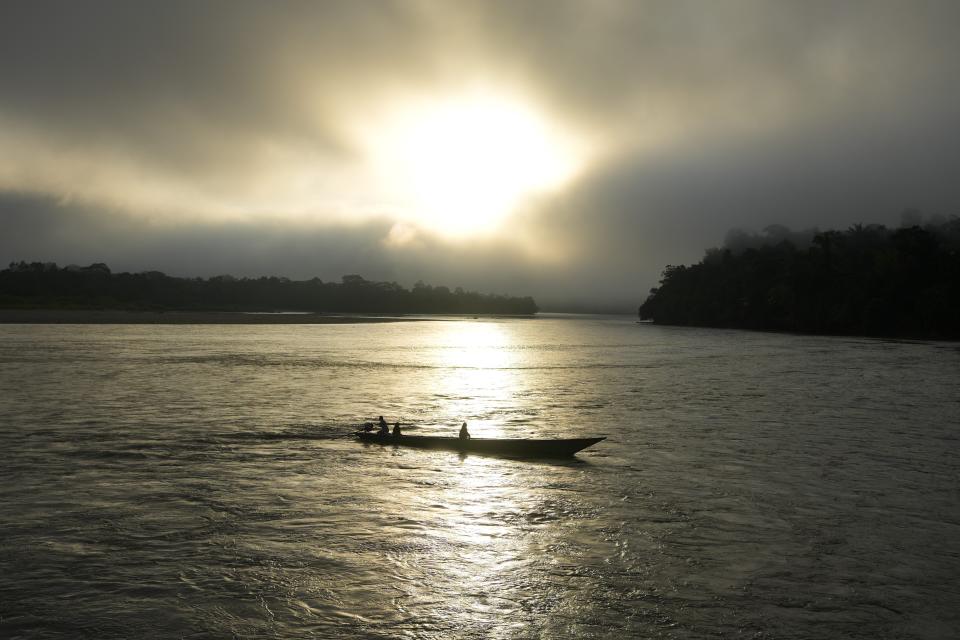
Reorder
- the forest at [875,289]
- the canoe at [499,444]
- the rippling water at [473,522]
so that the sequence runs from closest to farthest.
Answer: the rippling water at [473,522] → the canoe at [499,444] → the forest at [875,289]

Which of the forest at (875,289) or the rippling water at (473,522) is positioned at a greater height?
the forest at (875,289)

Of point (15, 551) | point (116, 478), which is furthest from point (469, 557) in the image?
point (116, 478)

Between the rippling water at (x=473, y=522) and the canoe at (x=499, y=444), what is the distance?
74 cm

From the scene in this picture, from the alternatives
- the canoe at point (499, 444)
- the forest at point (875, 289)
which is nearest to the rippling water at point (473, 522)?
the canoe at point (499, 444)

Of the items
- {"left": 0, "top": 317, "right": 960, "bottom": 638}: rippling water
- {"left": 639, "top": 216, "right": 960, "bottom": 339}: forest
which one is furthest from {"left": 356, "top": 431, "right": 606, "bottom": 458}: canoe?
{"left": 639, "top": 216, "right": 960, "bottom": 339}: forest

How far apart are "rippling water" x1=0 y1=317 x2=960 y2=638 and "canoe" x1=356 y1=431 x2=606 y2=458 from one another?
2.42 ft

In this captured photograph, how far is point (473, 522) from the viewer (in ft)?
69.1

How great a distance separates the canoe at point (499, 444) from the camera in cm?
3031

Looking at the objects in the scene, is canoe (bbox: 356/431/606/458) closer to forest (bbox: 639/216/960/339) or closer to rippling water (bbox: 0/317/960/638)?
rippling water (bbox: 0/317/960/638)

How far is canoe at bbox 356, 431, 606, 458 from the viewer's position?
30.3 metres

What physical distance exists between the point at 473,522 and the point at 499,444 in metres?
10.4

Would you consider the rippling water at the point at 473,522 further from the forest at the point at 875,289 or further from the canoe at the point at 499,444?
the forest at the point at 875,289

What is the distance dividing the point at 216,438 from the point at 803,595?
29.3 metres

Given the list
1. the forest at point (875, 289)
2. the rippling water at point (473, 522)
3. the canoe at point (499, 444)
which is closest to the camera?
the rippling water at point (473, 522)
